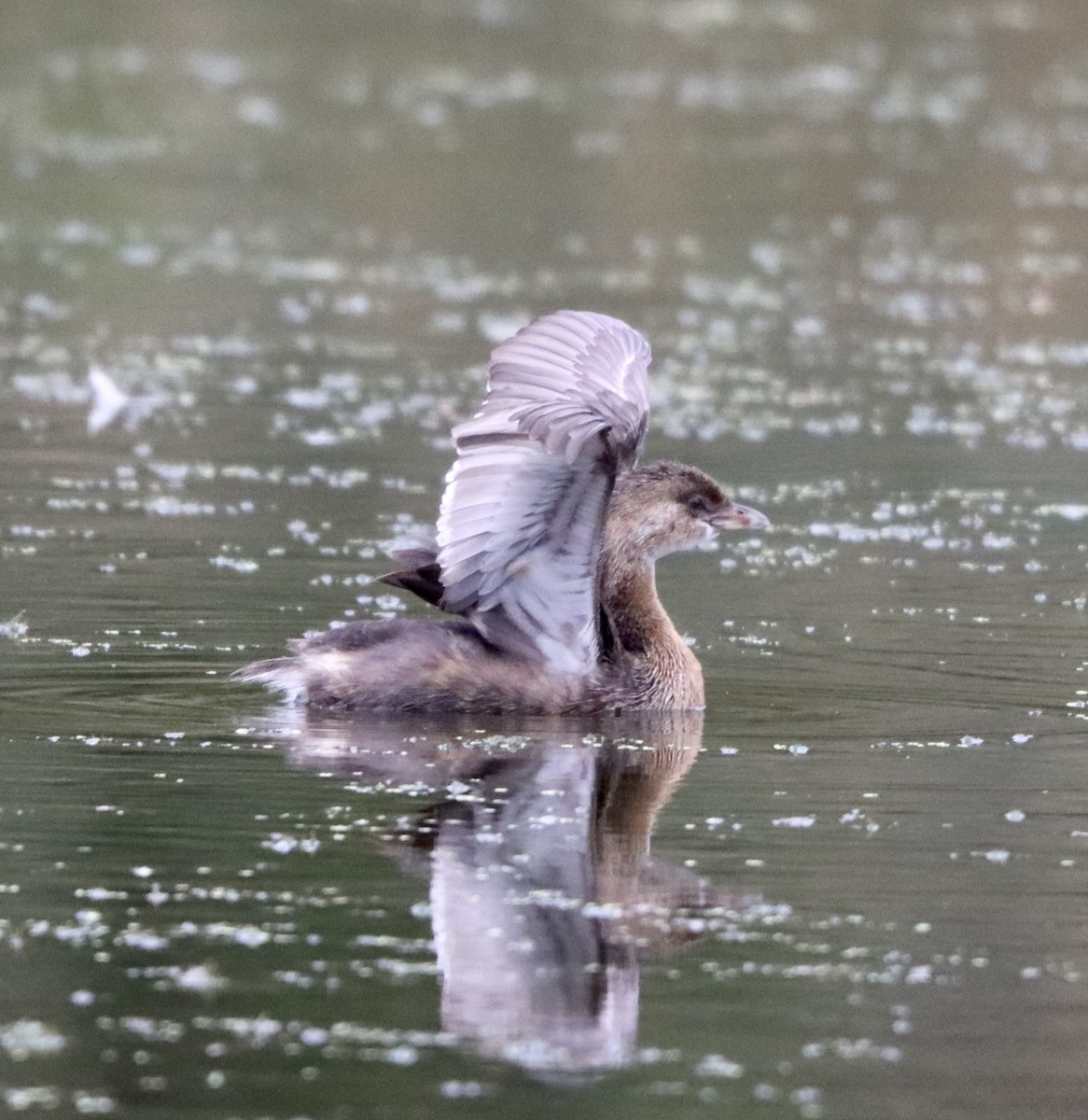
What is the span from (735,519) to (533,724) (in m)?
1.46

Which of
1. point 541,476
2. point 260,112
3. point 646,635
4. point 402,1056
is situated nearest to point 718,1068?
point 402,1056

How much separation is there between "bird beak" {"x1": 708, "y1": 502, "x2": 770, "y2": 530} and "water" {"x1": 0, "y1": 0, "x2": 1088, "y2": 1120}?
53cm

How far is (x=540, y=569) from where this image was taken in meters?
9.05

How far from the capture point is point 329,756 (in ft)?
27.5

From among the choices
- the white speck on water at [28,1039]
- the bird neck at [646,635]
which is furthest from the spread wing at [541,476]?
the white speck on water at [28,1039]

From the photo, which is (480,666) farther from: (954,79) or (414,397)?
(954,79)

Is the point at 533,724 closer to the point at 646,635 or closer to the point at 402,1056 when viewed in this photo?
the point at 646,635

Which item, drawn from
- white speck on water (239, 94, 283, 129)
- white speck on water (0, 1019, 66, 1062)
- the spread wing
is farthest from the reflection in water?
white speck on water (239, 94, 283, 129)

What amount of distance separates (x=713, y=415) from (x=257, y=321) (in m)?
4.11

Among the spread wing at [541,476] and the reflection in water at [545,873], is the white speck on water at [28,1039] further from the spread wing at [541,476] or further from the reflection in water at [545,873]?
the spread wing at [541,476]

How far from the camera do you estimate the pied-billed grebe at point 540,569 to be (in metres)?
8.59

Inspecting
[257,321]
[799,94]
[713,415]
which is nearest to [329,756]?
[713,415]

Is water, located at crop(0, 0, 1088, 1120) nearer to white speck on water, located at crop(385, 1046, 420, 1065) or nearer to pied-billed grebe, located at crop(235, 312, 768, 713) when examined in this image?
white speck on water, located at crop(385, 1046, 420, 1065)

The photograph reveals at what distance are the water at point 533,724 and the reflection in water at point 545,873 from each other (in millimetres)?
21
